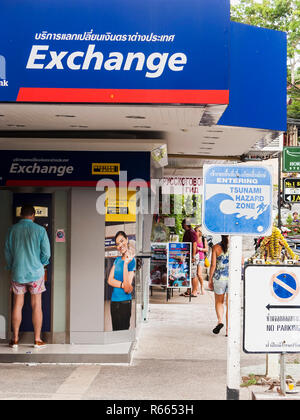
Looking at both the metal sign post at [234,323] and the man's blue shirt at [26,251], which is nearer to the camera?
the metal sign post at [234,323]

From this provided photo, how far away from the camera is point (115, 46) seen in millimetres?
6945

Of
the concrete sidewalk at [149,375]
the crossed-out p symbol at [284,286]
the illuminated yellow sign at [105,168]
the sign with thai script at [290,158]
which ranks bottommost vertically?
the concrete sidewalk at [149,375]

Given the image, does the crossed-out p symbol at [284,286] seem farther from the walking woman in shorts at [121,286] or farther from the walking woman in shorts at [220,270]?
the walking woman in shorts at [220,270]

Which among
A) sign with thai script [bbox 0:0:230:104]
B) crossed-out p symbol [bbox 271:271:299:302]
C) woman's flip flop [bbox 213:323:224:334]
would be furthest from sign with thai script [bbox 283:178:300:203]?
crossed-out p symbol [bbox 271:271:299:302]

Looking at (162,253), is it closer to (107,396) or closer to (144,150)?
(144,150)

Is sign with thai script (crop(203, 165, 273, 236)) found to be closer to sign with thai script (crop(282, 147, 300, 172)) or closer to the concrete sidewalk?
the concrete sidewalk

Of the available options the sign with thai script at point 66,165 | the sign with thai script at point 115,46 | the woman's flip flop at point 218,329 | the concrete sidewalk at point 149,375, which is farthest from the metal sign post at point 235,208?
the woman's flip flop at point 218,329

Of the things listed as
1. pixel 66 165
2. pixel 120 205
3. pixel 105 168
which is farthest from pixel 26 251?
pixel 105 168

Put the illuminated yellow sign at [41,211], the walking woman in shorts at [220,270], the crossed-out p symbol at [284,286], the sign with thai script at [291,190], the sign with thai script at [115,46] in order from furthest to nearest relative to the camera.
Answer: the sign with thai script at [291,190] → the walking woman in shorts at [220,270] → the illuminated yellow sign at [41,211] → the sign with thai script at [115,46] → the crossed-out p symbol at [284,286]

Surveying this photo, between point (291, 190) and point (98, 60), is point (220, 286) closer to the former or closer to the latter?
point (291, 190)

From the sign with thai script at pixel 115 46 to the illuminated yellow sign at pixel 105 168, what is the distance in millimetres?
2245

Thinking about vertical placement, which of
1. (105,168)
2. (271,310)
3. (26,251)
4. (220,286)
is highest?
(105,168)

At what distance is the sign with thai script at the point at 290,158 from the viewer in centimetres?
1438

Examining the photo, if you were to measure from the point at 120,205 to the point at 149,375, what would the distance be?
2.44 m
